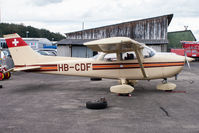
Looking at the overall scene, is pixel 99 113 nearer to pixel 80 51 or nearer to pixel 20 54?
pixel 20 54

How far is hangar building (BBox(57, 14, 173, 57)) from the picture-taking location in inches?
1070

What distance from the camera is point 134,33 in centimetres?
2839

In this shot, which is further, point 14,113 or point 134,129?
point 14,113

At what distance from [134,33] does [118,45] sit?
20575 millimetres

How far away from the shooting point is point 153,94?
9148 mm

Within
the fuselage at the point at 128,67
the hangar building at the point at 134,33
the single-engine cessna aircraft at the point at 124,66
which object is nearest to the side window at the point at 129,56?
the single-engine cessna aircraft at the point at 124,66

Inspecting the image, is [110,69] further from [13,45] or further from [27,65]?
[13,45]

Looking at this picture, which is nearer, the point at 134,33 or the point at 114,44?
the point at 114,44

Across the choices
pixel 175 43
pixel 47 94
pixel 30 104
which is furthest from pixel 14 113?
pixel 175 43

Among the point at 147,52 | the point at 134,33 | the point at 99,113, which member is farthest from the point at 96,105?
the point at 134,33

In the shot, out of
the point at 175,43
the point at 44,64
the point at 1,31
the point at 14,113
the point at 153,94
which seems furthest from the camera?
the point at 1,31

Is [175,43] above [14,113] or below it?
above

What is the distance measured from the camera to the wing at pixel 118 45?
300 inches

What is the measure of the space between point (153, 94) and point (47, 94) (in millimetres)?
4387
